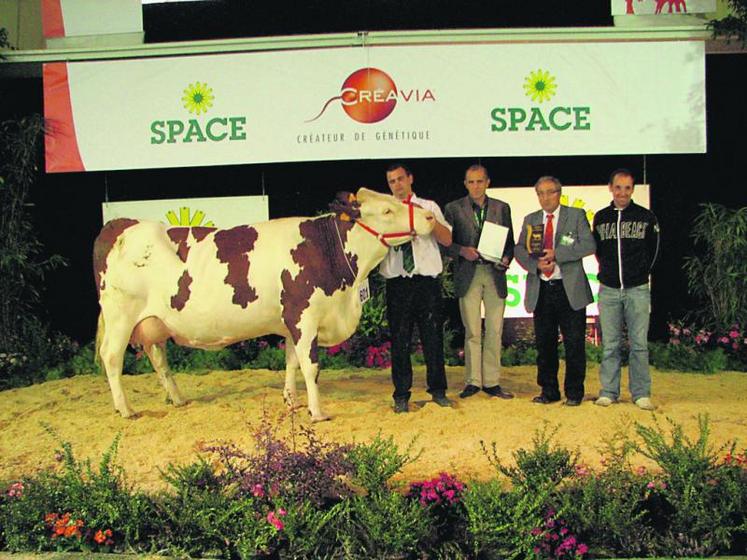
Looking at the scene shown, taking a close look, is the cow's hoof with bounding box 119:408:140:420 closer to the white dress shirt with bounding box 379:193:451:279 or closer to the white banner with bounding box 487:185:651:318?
the white dress shirt with bounding box 379:193:451:279

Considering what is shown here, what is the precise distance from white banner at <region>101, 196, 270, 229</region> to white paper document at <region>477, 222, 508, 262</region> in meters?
2.95

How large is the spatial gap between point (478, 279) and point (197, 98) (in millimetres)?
3382

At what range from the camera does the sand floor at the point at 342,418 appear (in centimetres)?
506

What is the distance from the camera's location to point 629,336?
20.4 ft

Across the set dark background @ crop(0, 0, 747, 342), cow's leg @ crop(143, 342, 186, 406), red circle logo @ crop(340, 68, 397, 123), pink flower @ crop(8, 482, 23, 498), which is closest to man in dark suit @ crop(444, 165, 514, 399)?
red circle logo @ crop(340, 68, 397, 123)

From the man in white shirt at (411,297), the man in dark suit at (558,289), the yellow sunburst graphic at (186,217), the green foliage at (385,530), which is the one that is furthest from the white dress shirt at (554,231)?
the yellow sunburst graphic at (186,217)

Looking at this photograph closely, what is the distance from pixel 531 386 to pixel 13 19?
22.3 feet

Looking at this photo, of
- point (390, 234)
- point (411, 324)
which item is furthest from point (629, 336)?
point (390, 234)

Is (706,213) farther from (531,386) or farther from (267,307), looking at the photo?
(267,307)

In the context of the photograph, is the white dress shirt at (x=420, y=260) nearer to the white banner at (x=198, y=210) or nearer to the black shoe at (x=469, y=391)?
the black shoe at (x=469, y=391)

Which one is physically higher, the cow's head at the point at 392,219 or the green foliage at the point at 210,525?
the cow's head at the point at 392,219

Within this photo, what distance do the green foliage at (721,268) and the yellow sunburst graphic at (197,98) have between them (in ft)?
16.7

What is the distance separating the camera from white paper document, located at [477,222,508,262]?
6.32 meters

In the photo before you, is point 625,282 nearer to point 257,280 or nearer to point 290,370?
point 290,370
